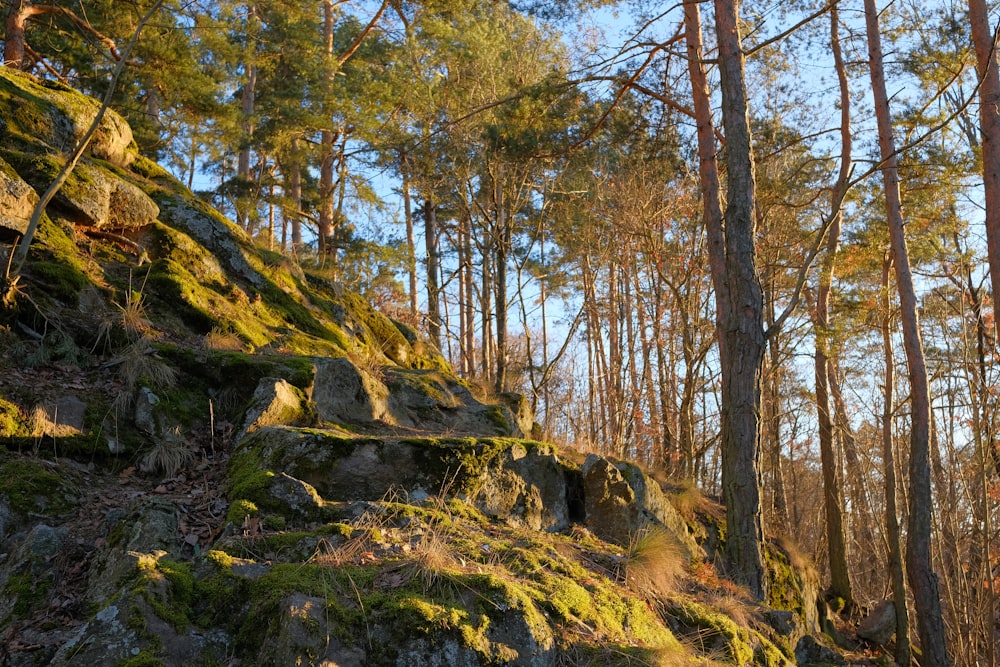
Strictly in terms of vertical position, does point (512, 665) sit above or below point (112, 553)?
below

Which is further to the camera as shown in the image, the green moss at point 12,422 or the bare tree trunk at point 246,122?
the bare tree trunk at point 246,122

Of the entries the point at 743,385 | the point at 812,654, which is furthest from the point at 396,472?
the point at 812,654

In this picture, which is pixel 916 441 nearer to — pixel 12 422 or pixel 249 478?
pixel 249 478

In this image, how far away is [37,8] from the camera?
29.3 feet

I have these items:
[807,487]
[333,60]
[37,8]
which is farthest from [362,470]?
[807,487]

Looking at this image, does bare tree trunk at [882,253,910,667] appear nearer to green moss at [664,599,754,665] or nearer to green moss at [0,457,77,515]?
green moss at [664,599,754,665]

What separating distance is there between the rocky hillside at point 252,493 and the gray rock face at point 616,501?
19mm

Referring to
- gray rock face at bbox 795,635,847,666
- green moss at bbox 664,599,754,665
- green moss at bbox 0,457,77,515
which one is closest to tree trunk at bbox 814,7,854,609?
gray rock face at bbox 795,635,847,666

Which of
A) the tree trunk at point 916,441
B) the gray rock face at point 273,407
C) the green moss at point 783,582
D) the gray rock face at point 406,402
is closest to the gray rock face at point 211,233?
the gray rock face at point 406,402

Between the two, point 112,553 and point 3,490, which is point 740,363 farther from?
point 3,490

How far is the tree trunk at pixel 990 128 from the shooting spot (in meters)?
8.52

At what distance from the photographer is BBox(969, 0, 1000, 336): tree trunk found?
8516 mm

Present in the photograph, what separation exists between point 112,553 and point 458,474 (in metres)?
2.23

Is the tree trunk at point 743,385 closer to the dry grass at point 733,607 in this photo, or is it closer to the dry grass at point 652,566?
the dry grass at point 733,607
